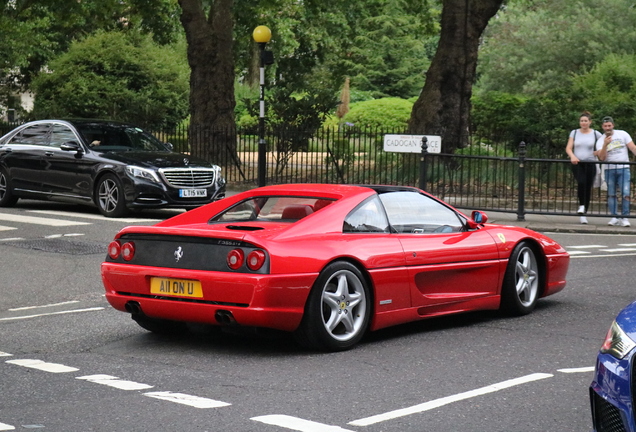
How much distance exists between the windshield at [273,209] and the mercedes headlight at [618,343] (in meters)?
3.62

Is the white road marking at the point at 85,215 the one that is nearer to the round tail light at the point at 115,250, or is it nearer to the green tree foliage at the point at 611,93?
the round tail light at the point at 115,250

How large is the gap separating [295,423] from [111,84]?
110 feet

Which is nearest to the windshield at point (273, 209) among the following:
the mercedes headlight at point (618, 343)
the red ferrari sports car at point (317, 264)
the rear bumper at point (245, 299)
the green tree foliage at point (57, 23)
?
the red ferrari sports car at point (317, 264)

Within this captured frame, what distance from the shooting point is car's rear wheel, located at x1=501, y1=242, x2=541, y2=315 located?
365 inches

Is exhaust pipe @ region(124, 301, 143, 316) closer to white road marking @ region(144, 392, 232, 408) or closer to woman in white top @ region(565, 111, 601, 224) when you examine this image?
white road marking @ region(144, 392, 232, 408)

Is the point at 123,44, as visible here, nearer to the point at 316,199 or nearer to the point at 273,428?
the point at 316,199

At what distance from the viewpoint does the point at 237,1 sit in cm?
2925

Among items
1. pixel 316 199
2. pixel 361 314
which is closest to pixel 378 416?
pixel 361 314

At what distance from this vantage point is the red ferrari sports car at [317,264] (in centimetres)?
759

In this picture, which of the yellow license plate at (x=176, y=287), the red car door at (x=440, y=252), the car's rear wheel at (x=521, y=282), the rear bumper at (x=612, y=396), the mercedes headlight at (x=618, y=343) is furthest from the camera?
the car's rear wheel at (x=521, y=282)

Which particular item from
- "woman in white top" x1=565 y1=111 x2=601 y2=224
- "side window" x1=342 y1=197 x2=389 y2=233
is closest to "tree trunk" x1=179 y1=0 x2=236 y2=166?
"woman in white top" x1=565 y1=111 x2=601 y2=224

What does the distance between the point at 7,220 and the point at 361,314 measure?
432 inches

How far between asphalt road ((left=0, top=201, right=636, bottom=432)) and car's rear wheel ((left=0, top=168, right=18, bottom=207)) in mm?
9840

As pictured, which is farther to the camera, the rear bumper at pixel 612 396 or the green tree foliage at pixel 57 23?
the green tree foliage at pixel 57 23
